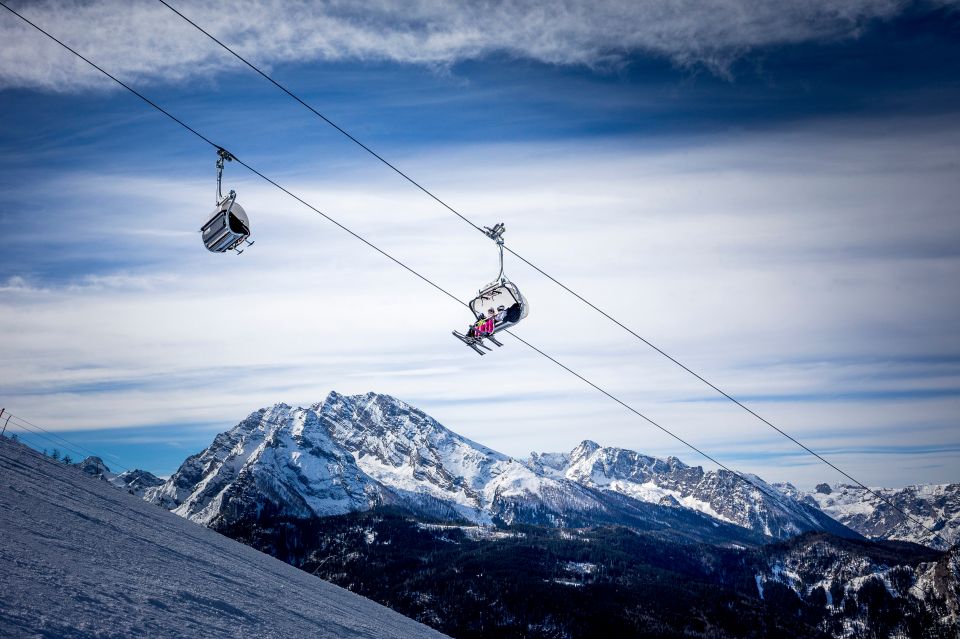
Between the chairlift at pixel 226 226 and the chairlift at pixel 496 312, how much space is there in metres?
7.07

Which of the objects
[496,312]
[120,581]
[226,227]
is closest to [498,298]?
[496,312]

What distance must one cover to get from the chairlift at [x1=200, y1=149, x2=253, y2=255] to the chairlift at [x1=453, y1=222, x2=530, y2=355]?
707 cm

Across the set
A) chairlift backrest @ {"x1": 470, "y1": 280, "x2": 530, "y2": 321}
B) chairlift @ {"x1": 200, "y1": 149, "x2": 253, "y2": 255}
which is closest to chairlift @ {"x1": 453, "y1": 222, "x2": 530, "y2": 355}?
chairlift backrest @ {"x1": 470, "y1": 280, "x2": 530, "y2": 321}

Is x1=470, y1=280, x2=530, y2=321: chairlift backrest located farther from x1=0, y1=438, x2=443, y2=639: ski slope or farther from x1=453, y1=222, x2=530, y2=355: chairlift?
x1=0, y1=438, x2=443, y2=639: ski slope

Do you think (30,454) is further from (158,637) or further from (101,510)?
(158,637)

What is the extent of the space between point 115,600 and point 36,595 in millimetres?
1210

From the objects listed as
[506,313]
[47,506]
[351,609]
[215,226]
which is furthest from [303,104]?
[351,609]

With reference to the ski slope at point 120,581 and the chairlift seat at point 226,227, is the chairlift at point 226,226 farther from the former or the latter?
the ski slope at point 120,581

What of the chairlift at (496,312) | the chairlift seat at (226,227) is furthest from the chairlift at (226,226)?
the chairlift at (496,312)

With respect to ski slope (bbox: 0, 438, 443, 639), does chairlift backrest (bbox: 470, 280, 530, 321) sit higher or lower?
higher

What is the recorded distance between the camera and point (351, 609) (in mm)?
19062

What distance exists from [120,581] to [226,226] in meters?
9.62

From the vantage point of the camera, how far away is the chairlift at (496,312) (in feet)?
62.0

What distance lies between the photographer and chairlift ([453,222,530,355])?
18.9 m
